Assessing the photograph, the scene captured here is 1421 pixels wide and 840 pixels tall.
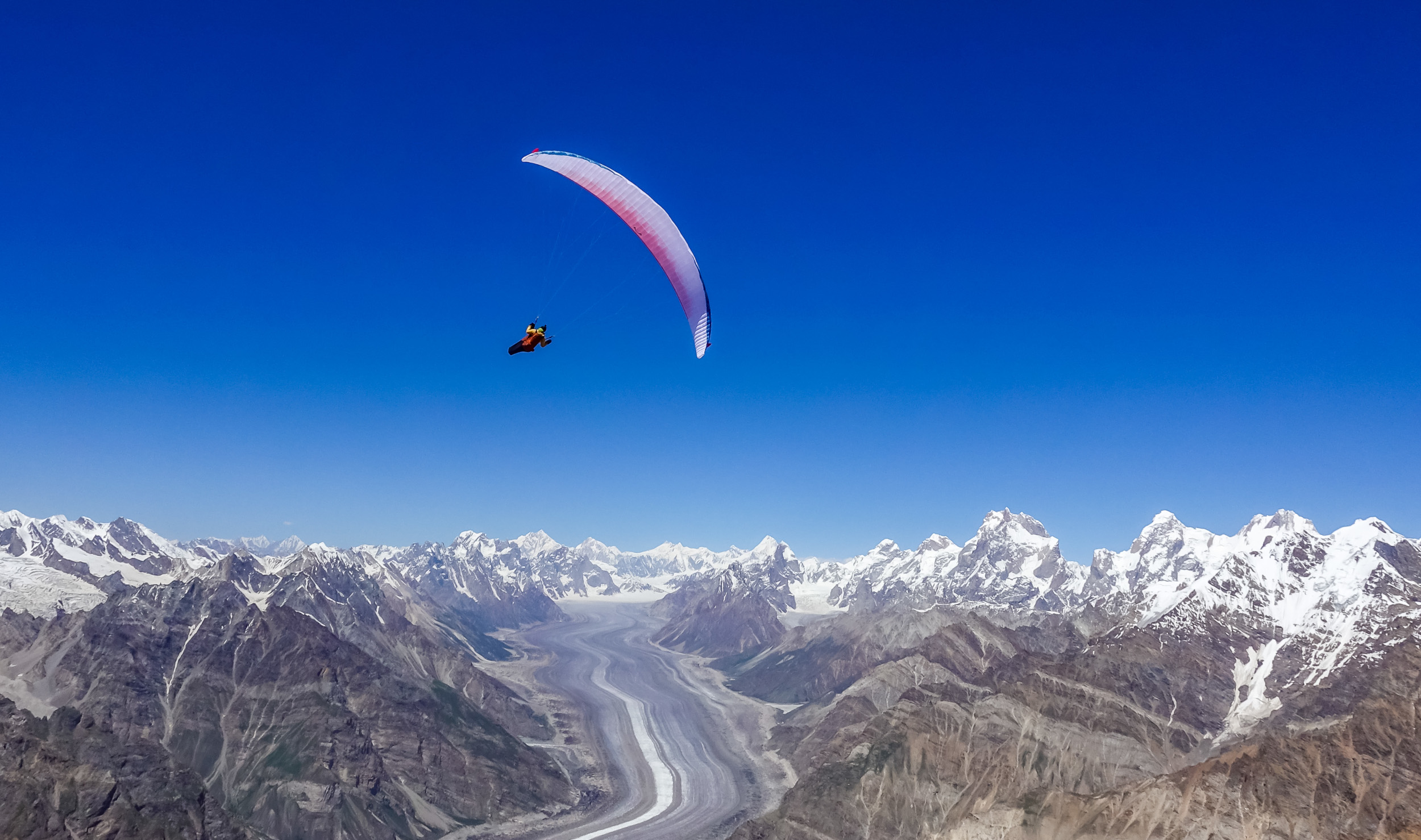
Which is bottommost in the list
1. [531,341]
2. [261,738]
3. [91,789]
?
[91,789]

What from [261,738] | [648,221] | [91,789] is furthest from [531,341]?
[261,738]

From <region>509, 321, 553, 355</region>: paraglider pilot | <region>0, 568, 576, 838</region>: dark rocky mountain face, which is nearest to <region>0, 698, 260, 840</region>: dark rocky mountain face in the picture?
<region>0, 568, 576, 838</region>: dark rocky mountain face

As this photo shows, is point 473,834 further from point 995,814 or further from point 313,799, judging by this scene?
point 995,814

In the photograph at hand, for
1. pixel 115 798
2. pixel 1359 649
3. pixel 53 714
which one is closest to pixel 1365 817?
pixel 1359 649

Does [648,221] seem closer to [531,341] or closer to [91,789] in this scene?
[531,341]

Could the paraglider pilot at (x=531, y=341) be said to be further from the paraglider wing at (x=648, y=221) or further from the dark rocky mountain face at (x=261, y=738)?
the dark rocky mountain face at (x=261, y=738)

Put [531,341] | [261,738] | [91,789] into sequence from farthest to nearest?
[261,738]
[91,789]
[531,341]

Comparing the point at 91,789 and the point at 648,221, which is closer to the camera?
the point at 648,221

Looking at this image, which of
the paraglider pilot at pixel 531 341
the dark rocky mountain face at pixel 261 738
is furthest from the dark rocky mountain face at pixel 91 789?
the paraglider pilot at pixel 531 341

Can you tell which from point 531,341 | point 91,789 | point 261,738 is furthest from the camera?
point 261,738
